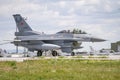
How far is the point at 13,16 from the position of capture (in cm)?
5044

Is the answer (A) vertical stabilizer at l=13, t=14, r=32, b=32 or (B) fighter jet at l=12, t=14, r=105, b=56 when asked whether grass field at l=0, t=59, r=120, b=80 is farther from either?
(A) vertical stabilizer at l=13, t=14, r=32, b=32

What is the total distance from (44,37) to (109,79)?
34.5 m

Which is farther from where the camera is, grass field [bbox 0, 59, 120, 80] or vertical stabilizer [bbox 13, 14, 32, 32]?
vertical stabilizer [bbox 13, 14, 32, 32]

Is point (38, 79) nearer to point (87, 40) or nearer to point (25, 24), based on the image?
point (87, 40)

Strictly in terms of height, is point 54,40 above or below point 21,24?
below

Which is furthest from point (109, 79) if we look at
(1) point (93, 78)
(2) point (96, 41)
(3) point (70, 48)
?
(2) point (96, 41)

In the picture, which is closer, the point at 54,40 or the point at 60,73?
the point at 60,73

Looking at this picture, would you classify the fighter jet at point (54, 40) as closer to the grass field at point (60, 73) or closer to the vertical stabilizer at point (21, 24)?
the vertical stabilizer at point (21, 24)

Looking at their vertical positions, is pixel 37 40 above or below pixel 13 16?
below

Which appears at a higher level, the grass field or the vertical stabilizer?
the vertical stabilizer

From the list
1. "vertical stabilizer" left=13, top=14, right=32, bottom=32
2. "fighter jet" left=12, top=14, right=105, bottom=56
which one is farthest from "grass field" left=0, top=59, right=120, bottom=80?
"vertical stabilizer" left=13, top=14, right=32, bottom=32

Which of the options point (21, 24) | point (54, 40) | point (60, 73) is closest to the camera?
point (60, 73)

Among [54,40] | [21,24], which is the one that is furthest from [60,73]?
[21,24]

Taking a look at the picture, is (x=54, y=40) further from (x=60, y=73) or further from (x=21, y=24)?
(x=60, y=73)
